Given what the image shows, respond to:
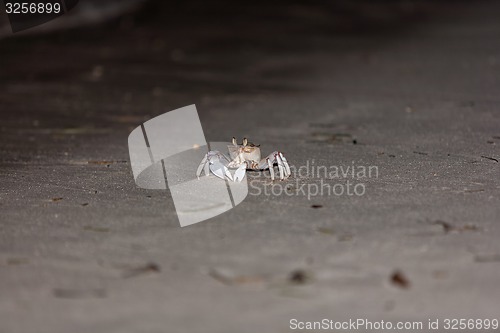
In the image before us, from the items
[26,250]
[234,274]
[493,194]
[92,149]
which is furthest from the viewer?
[92,149]

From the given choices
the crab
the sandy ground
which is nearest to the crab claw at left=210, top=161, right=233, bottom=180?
the crab

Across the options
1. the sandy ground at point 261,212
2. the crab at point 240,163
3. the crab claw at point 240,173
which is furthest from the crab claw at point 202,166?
the sandy ground at point 261,212

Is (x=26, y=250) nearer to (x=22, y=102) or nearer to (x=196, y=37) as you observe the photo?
(x=22, y=102)

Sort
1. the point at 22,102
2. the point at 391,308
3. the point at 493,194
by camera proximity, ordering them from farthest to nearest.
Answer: the point at 22,102 → the point at 493,194 → the point at 391,308

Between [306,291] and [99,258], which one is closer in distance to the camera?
[306,291]

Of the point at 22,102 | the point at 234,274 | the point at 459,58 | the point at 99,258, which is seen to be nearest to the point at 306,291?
the point at 234,274

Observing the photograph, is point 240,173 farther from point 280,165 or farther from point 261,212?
point 261,212

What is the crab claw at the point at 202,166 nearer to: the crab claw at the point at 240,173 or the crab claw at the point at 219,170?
the crab claw at the point at 219,170
